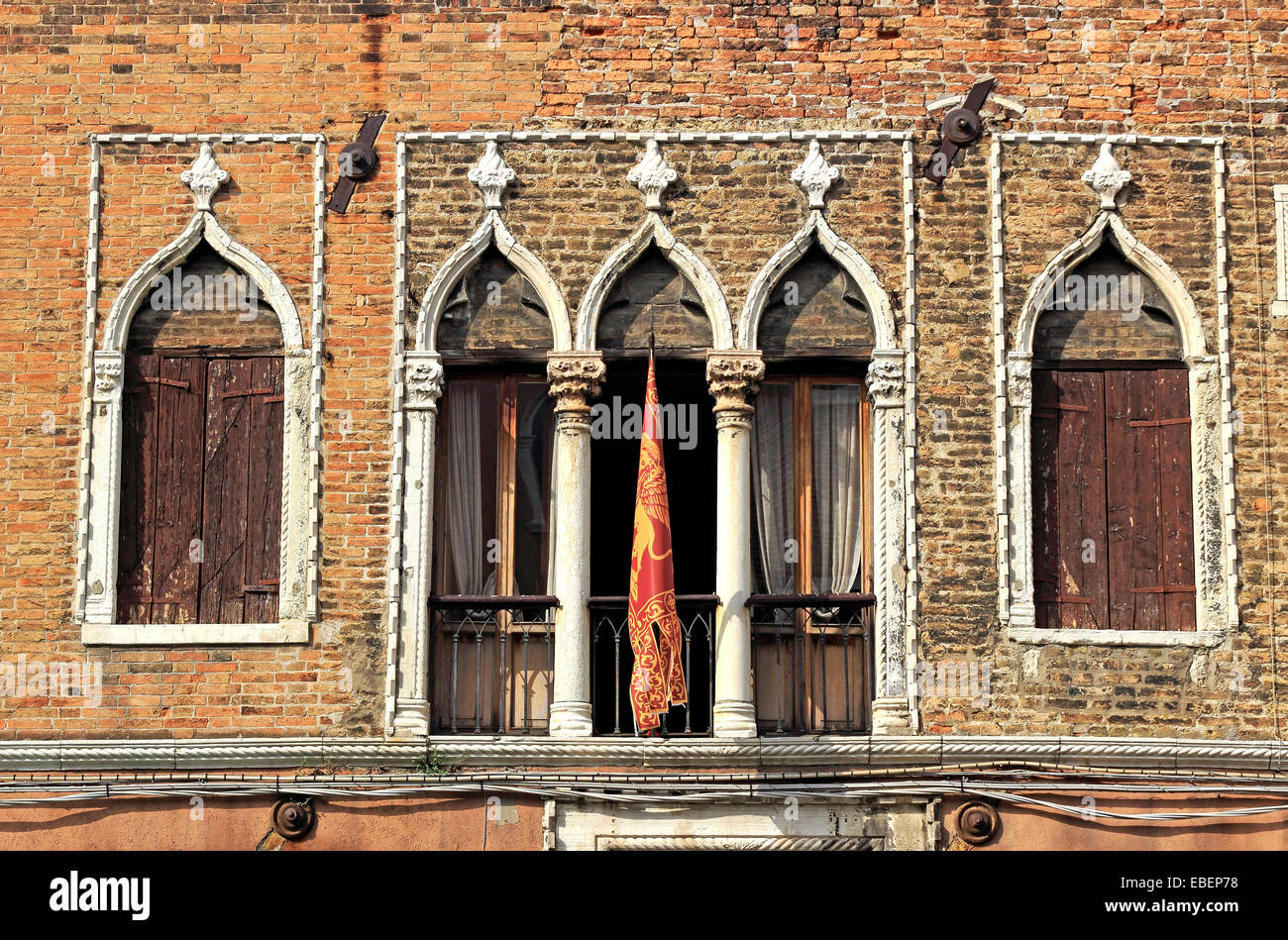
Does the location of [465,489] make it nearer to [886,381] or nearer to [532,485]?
[532,485]

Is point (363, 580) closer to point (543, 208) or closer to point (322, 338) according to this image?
point (322, 338)

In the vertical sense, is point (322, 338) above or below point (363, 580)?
above

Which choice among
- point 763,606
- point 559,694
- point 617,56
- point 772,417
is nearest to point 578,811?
point 559,694

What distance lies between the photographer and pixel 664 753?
41.3 feet

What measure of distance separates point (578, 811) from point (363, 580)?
1921 mm

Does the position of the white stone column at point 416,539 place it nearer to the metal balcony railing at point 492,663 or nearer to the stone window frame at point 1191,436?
the metal balcony railing at point 492,663

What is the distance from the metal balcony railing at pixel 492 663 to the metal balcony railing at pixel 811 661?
1.30m

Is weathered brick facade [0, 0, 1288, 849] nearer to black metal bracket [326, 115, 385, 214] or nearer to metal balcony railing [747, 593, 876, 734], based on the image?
black metal bracket [326, 115, 385, 214]

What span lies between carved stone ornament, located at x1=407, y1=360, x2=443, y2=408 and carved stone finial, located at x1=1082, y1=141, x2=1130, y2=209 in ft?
14.0

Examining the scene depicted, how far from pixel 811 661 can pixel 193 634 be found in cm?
376

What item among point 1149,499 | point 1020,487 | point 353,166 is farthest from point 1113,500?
point 353,166

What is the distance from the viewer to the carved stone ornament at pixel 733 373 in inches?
516

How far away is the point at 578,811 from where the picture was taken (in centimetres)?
1255

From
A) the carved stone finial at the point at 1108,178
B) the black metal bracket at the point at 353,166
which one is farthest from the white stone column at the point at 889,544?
the black metal bracket at the point at 353,166
